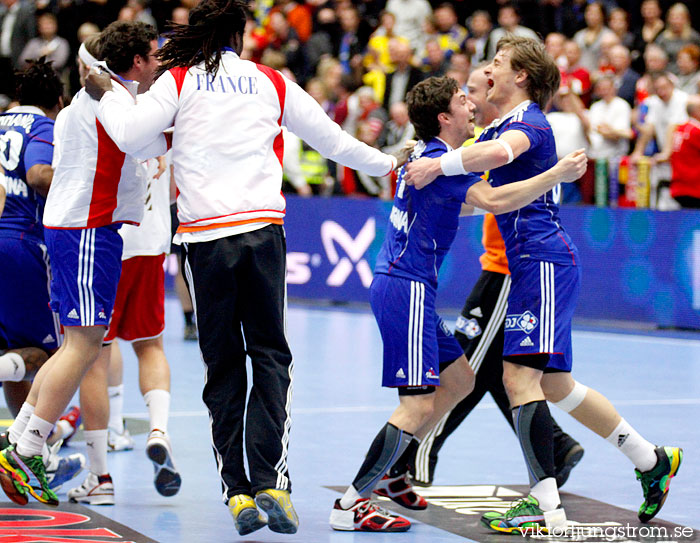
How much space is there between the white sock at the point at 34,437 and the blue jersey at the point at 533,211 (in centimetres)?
218

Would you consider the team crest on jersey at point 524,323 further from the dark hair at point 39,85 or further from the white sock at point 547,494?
the dark hair at point 39,85

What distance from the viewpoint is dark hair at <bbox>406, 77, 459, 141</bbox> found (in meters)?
5.15

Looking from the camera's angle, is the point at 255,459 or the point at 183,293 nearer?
the point at 255,459

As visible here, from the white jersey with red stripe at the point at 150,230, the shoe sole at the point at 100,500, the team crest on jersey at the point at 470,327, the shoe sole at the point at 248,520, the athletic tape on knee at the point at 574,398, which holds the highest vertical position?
the white jersey with red stripe at the point at 150,230

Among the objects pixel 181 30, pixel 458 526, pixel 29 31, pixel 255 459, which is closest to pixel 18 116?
pixel 181 30

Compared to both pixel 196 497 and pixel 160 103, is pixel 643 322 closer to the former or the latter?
pixel 196 497

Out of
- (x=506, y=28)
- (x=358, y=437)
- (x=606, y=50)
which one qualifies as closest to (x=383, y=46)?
(x=506, y=28)

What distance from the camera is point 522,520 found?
4996 millimetres

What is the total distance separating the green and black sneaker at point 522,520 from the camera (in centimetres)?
500

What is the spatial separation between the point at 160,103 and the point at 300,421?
11.2ft

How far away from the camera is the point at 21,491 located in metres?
5.14

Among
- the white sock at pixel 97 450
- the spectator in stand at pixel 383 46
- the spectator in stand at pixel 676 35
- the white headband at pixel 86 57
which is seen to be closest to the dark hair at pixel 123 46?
the white headband at pixel 86 57

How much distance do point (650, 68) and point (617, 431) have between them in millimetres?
8239

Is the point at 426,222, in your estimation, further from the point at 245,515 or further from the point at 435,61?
the point at 435,61
